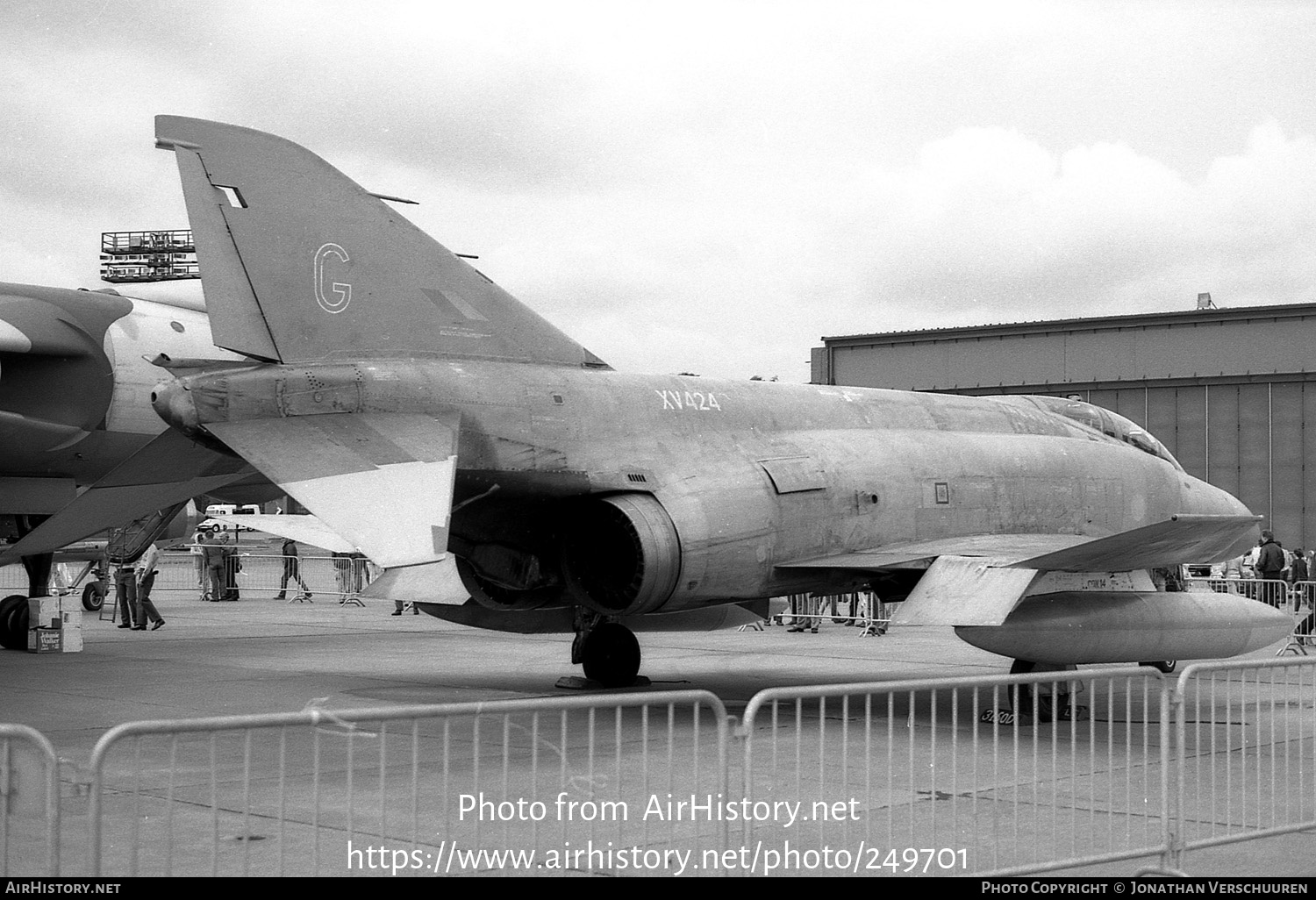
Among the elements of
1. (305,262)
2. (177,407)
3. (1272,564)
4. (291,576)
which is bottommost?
(291,576)

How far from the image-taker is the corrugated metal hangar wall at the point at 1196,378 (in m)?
36.9

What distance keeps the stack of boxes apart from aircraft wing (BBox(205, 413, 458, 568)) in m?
8.48

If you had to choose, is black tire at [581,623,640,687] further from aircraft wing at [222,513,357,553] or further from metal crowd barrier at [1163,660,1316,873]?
metal crowd barrier at [1163,660,1316,873]

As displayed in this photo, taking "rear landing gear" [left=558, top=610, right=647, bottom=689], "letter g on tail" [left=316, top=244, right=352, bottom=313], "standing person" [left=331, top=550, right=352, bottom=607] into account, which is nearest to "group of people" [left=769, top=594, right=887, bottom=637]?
"rear landing gear" [left=558, top=610, right=647, bottom=689]

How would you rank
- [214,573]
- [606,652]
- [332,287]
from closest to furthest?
[332,287] < [606,652] < [214,573]

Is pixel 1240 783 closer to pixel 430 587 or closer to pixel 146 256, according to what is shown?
pixel 430 587

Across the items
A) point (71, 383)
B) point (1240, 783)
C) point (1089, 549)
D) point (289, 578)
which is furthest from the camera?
point (289, 578)

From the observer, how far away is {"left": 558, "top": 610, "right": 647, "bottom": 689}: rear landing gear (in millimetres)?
12516

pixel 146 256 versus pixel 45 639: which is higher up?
pixel 146 256

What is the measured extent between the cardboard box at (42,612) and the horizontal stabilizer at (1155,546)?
11.5m

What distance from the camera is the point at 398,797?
7.04 meters

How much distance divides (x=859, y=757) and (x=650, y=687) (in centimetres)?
408

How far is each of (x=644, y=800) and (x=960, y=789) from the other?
2.59m

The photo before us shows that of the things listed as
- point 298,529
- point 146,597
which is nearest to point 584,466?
point 298,529
